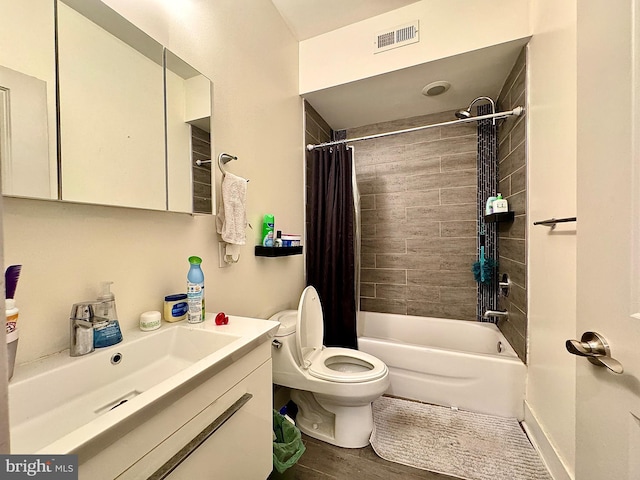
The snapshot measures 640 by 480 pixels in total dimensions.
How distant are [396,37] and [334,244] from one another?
1.51m

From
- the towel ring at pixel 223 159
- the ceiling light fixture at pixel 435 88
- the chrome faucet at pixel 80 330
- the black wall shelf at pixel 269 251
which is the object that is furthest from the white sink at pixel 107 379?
the ceiling light fixture at pixel 435 88

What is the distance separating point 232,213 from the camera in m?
1.36

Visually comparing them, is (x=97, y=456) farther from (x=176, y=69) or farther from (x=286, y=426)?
(x=176, y=69)

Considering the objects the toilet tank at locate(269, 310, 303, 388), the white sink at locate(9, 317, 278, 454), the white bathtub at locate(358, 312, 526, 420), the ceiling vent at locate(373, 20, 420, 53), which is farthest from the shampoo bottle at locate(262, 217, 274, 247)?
the ceiling vent at locate(373, 20, 420, 53)

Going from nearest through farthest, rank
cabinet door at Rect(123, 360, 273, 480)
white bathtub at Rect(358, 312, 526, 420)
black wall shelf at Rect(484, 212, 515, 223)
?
1. cabinet door at Rect(123, 360, 273, 480)
2. white bathtub at Rect(358, 312, 526, 420)
3. black wall shelf at Rect(484, 212, 515, 223)

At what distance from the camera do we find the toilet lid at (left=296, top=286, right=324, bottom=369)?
4.96ft

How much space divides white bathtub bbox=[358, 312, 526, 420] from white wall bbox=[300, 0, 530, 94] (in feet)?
6.46

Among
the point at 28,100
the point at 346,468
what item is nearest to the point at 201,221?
the point at 28,100

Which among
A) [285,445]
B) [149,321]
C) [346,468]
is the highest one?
[149,321]

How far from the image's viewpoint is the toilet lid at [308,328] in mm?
1512

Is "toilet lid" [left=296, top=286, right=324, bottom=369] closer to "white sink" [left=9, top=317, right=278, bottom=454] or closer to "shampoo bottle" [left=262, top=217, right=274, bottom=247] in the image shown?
"shampoo bottle" [left=262, top=217, right=274, bottom=247]

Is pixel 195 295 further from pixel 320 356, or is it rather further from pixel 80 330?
pixel 320 356

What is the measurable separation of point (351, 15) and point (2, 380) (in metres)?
2.40

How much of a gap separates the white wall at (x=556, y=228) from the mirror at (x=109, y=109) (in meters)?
1.74
